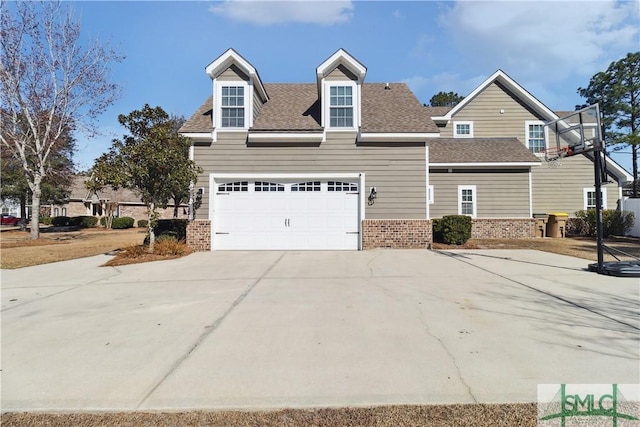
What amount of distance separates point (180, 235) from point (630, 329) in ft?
43.4

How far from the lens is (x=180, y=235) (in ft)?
45.2

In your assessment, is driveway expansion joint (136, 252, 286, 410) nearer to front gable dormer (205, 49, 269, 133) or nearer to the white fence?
front gable dormer (205, 49, 269, 133)

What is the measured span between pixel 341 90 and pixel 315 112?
149 centimetres

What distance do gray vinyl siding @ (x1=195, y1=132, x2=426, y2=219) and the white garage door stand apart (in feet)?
1.84

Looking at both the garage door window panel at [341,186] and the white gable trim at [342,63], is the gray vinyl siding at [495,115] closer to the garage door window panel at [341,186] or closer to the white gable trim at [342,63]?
the white gable trim at [342,63]

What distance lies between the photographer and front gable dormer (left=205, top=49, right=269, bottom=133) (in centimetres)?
1303

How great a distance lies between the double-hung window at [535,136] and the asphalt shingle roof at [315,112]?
26.4ft

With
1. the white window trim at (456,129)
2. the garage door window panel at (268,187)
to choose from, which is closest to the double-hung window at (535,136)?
the white window trim at (456,129)

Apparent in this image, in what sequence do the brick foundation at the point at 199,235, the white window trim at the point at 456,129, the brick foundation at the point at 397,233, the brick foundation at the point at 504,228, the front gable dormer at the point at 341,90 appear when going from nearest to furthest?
the brick foundation at the point at 199,235 → the brick foundation at the point at 397,233 → the front gable dormer at the point at 341,90 → the brick foundation at the point at 504,228 → the white window trim at the point at 456,129

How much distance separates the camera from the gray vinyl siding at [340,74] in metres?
13.2

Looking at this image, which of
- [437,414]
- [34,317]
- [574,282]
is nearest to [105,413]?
[437,414]

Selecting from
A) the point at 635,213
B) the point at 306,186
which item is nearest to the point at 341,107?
the point at 306,186

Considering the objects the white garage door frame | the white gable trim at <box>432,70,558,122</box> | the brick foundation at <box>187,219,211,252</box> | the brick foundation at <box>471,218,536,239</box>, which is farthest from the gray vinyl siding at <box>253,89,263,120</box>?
the brick foundation at <box>471,218,536,239</box>

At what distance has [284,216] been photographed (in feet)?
42.2
